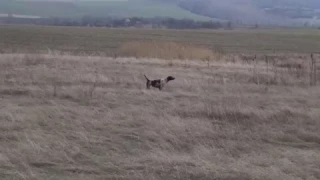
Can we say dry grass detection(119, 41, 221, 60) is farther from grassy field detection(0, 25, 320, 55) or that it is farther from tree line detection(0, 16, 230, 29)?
tree line detection(0, 16, 230, 29)

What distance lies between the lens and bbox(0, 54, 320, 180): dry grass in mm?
6055

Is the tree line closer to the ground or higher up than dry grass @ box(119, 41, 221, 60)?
higher up

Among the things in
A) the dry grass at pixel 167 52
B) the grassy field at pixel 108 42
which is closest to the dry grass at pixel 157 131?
the dry grass at pixel 167 52

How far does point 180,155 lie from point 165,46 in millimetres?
24785

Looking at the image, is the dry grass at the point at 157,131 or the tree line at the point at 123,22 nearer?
Answer: the dry grass at the point at 157,131

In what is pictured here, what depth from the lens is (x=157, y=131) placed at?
7.97 meters

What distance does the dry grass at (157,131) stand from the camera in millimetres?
6055

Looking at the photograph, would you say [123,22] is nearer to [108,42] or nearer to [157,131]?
[108,42]

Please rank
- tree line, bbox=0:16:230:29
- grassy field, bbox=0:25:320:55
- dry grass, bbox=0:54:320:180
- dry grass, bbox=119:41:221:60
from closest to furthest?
dry grass, bbox=0:54:320:180
dry grass, bbox=119:41:221:60
grassy field, bbox=0:25:320:55
tree line, bbox=0:16:230:29

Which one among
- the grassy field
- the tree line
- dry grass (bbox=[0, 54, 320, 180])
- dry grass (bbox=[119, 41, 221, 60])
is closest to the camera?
dry grass (bbox=[0, 54, 320, 180])

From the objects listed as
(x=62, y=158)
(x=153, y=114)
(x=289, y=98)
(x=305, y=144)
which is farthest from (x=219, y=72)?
(x=62, y=158)

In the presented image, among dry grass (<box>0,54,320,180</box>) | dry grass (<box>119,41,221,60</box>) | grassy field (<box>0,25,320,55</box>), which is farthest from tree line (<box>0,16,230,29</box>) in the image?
dry grass (<box>0,54,320,180</box>)

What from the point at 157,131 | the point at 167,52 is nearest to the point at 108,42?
the point at 167,52

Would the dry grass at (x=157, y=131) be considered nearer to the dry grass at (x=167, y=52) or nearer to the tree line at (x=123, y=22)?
the dry grass at (x=167, y=52)
